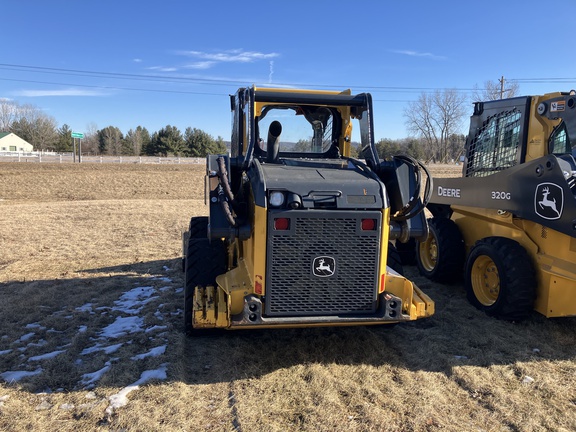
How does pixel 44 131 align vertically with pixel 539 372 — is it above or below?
above

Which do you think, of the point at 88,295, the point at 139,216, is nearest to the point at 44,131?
the point at 139,216

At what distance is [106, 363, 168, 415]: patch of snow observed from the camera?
133 inches

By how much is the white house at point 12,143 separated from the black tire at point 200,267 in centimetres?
8072

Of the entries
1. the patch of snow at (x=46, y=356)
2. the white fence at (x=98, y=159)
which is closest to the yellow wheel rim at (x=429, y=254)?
the patch of snow at (x=46, y=356)

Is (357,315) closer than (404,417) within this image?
No

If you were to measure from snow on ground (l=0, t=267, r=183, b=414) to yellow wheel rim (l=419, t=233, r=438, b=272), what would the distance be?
389 cm

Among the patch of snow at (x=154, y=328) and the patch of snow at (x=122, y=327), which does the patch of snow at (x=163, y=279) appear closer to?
the patch of snow at (x=122, y=327)

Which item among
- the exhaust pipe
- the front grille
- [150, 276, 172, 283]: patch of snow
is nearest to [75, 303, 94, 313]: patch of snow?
[150, 276, 172, 283]: patch of snow

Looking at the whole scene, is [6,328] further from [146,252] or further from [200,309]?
[146,252]

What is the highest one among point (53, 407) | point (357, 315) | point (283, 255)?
point (283, 255)

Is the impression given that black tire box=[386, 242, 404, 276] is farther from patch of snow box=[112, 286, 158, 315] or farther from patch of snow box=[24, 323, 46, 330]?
patch of snow box=[24, 323, 46, 330]

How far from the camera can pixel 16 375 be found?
3801mm

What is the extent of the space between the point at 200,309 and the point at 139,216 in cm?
962

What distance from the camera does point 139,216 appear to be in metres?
12.8
